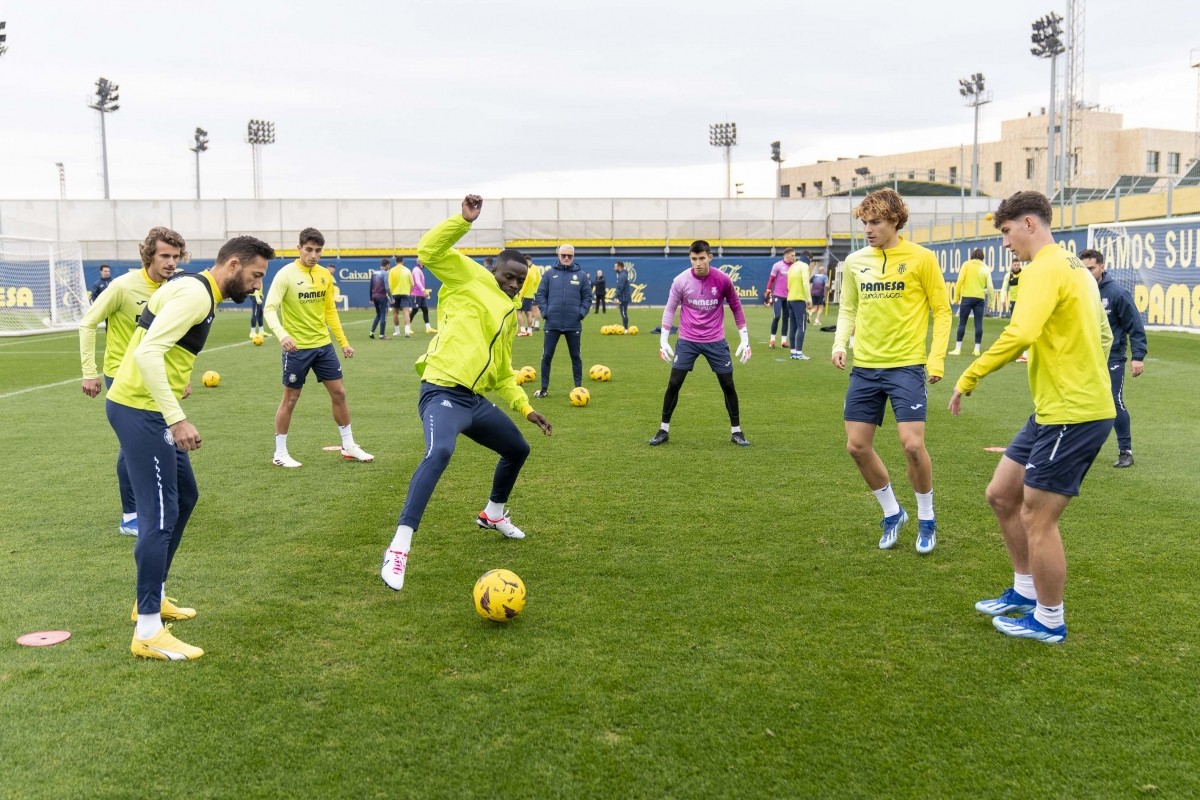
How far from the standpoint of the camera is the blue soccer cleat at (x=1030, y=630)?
4.75 metres

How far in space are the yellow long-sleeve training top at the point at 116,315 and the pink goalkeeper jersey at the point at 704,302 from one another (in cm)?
530

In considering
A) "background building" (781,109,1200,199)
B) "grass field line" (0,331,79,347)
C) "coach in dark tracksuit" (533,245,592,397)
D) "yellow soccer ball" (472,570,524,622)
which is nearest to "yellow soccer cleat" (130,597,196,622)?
"yellow soccer ball" (472,570,524,622)

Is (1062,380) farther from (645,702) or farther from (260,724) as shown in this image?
(260,724)

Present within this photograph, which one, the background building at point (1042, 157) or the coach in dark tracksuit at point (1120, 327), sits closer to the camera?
the coach in dark tracksuit at point (1120, 327)

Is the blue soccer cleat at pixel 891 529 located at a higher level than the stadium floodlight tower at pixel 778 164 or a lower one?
lower

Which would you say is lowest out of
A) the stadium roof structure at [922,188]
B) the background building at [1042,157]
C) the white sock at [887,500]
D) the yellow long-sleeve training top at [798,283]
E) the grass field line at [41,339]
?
the white sock at [887,500]

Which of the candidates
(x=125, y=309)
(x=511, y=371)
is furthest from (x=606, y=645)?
(x=125, y=309)

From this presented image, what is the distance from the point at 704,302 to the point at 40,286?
99.7ft

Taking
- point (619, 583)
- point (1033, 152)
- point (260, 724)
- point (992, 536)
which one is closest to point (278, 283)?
point (619, 583)

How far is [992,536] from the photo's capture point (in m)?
6.64

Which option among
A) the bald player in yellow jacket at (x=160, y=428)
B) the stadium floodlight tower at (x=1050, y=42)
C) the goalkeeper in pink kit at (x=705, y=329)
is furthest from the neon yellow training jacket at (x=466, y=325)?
the stadium floodlight tower at (x=1050, y=42)

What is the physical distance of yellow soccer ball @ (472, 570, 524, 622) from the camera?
16.3ft

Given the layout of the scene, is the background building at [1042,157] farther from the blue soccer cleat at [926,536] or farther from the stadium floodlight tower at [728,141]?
the blue soccer cleat at [926,536]

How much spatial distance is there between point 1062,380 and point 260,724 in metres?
4.00
